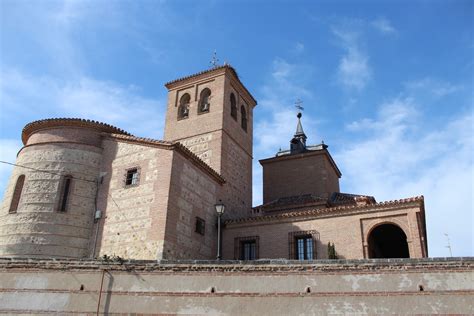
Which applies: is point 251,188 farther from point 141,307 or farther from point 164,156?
point 141,307

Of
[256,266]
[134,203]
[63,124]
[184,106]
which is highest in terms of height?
[184,106]

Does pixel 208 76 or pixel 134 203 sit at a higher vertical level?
pixel 208 76

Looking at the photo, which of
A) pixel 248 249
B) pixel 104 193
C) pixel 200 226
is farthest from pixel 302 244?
pixel 104 193

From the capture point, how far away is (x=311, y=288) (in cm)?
1098

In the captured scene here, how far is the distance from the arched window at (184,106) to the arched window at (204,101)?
0.91m

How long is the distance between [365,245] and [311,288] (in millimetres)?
7537

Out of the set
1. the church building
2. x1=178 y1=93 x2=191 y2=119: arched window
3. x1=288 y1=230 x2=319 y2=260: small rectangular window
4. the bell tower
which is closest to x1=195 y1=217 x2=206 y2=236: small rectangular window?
the church building

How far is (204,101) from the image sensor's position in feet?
84.0

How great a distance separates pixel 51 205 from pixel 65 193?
749 millimetres

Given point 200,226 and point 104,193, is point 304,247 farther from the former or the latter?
point 104,193

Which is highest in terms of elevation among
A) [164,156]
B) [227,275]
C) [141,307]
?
[164,156]

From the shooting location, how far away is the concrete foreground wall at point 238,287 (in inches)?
411

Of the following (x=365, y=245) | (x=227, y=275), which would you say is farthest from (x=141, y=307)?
(x=365, y=245)

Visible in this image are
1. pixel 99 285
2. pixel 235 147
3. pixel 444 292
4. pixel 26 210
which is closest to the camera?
pixel 444 292
